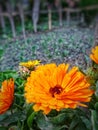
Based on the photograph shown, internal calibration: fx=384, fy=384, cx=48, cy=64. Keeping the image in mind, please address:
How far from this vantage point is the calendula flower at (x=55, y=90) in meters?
0.64

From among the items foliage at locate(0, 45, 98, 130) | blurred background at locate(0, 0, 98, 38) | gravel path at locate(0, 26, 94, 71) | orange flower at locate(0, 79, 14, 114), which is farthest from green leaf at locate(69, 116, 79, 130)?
blurred background at locate(0, 0, 98, 38)

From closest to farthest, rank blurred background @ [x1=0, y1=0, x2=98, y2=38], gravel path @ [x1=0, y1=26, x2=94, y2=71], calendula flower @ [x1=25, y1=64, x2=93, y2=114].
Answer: calendula flower @ [x1=25, y1=64, x2=93, y2=114], gravel path @ [x1=0, y1=26, x2=94, y2=71], blurred background @ [x1=0, y1=0, x2=98, y2=38]

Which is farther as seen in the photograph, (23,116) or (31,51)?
(31,51)

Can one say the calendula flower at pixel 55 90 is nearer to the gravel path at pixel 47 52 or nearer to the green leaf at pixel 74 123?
the green leaf at pixel 74 123

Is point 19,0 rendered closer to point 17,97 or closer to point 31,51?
point 31,51

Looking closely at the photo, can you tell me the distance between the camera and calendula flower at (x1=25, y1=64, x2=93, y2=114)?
25.2 inches

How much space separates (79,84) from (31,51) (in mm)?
1224

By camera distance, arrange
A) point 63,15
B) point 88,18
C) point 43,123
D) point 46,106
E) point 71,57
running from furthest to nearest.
A: 1. point 63,15
2. point 88,18
3. point 71,57
4. point 43,123
5. point 46,106

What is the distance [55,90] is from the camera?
68 cm

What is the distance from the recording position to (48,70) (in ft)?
2.31

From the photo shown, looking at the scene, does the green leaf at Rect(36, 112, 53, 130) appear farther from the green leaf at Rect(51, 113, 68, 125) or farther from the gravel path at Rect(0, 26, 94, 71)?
the gravel path at Rect(0, 26, 94, 71)

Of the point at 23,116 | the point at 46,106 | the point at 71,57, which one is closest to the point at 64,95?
the point at 46,106

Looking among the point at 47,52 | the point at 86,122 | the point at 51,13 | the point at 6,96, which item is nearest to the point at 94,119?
the point at 86,122

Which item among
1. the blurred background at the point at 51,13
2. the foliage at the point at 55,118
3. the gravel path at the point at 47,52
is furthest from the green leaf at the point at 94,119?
the blurred background at the point at 51,13
